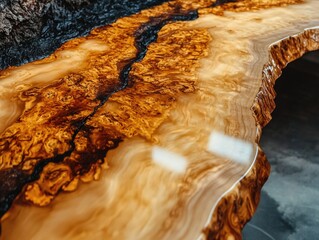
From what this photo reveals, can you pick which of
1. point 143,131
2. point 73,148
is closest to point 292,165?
point 143,131

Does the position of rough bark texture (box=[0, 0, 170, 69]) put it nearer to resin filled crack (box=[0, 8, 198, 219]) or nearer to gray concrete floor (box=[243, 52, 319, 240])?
resin filled crack (box=[0, 8, 198, 219])

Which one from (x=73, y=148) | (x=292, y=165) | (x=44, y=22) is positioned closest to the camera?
Answer: (x=73, y=148)

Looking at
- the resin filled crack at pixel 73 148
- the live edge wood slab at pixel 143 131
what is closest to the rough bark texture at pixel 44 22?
the live edge wood slab at pixel 143 131

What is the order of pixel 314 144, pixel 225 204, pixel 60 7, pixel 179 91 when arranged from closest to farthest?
pixel 225 204, pixel 179 91, pixel 60 7, pixel 314 144

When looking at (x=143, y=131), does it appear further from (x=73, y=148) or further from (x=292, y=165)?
(x=292, y=165)

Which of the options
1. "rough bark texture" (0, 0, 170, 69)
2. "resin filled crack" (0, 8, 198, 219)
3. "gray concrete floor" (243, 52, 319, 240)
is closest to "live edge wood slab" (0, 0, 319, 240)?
"resin filled crack" (0, 8, 198, 219)

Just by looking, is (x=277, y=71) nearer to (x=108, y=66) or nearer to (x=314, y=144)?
(x=108, y=66)

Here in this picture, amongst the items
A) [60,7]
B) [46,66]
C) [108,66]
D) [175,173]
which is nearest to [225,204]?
[175,173]
